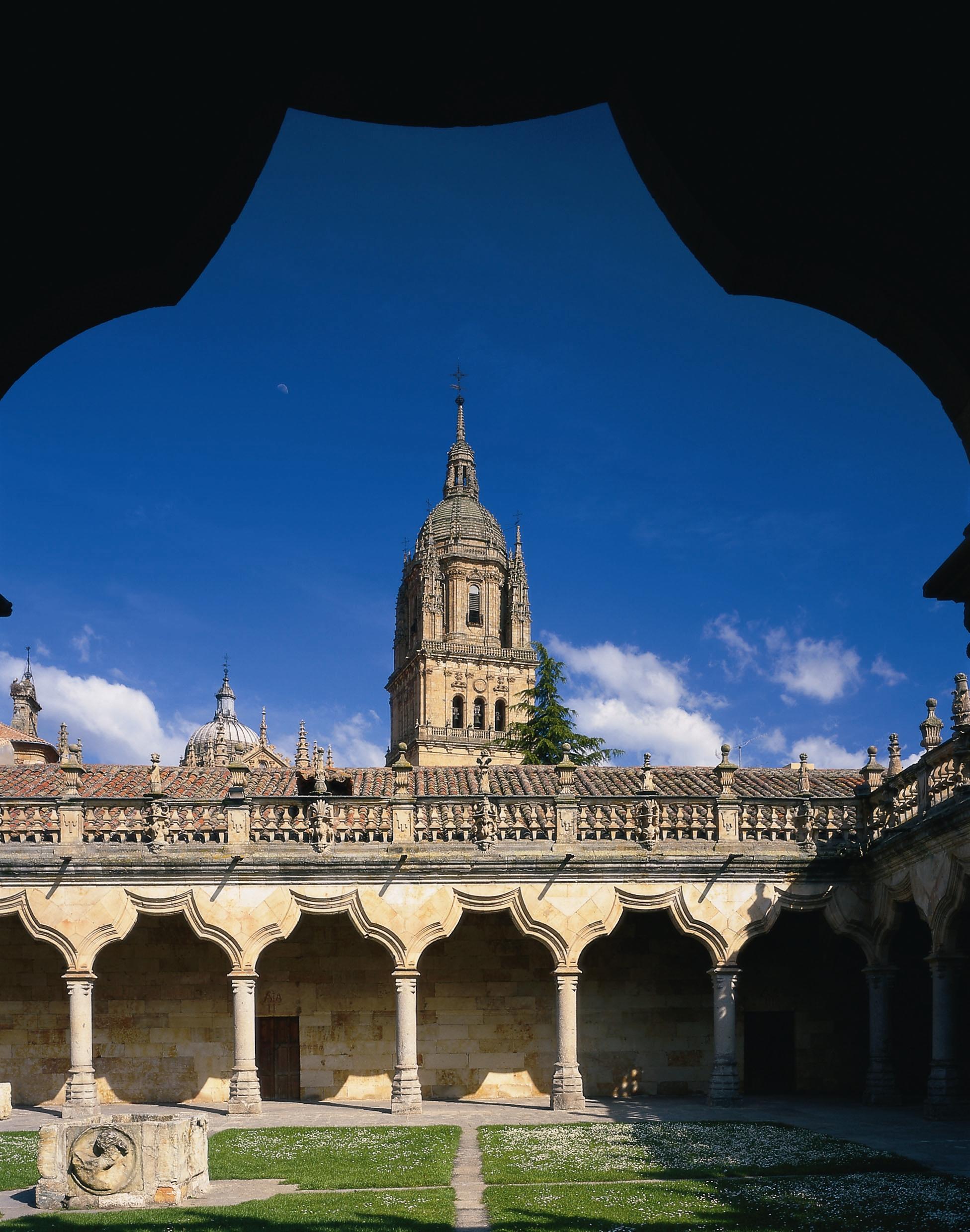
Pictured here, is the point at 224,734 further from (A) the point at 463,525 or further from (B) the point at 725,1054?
(B) the point at 725,1054

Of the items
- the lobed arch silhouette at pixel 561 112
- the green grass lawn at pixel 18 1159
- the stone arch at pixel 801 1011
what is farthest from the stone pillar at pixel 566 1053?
the lobed arch silhouette at pixel 561 112

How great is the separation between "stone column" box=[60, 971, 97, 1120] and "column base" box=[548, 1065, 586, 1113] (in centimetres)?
763

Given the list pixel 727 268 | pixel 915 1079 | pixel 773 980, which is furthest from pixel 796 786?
pixel 727 268

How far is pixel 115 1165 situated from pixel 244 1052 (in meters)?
8.80

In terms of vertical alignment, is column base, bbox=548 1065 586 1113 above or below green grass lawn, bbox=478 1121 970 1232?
below

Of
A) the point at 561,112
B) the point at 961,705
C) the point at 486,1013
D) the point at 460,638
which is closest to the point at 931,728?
the point at 961,705

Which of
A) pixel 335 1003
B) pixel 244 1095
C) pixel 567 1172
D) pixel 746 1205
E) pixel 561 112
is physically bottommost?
pixel 244 1095

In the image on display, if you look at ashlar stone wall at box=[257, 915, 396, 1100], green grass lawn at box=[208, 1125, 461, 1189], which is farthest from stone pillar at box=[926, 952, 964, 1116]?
ashlar stone wall at box=[257, 915, 396, 1100]

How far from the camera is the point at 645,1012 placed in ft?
82.1

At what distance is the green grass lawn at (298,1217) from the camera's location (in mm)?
11273

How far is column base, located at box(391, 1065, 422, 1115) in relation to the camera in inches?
843

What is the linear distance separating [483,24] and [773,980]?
23.7m

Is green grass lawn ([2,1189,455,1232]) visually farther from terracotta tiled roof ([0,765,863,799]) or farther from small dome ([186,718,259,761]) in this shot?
small dome ([186,718,259,761])

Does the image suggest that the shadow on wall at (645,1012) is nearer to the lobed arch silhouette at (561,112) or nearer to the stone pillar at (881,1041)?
the stone pillar at (881,1041)
